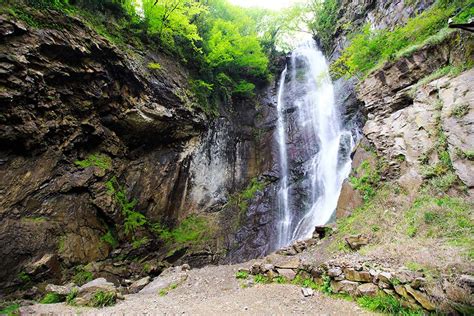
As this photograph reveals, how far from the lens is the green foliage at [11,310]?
5409 mm

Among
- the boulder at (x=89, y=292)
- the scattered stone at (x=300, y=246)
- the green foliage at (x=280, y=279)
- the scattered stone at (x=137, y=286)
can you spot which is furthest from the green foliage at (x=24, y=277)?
the scattered stone at (x=300, y=246)

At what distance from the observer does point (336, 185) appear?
42.2 feet

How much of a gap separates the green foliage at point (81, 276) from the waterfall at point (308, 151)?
8106mm

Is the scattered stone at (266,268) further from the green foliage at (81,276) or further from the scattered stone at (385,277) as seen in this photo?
the green foliage at (81,276)

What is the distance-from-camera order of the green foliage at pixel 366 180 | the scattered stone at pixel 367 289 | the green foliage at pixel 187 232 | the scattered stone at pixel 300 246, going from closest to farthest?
1. the scattered stone at pixel 367 289
2. the scattered stone at pixel 300 246
3. the green foliage at pixel 366 180
4. the green foliage at pixel 187 232

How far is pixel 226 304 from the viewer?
5.72 meters

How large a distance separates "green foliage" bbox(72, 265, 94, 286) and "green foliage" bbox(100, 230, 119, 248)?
1.39 meters

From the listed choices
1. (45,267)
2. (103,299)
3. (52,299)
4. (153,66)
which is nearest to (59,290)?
(52,299)

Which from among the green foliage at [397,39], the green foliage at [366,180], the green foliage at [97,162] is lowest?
the green foliage at [366,180]

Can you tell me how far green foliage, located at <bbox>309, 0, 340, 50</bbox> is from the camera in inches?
849

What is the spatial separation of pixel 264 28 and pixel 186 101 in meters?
13.1

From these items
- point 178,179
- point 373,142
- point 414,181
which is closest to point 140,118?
point 178,179

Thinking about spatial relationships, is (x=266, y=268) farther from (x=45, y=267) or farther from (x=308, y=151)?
(x=308, y=151)

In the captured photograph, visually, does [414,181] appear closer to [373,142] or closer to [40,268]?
[373,142]
